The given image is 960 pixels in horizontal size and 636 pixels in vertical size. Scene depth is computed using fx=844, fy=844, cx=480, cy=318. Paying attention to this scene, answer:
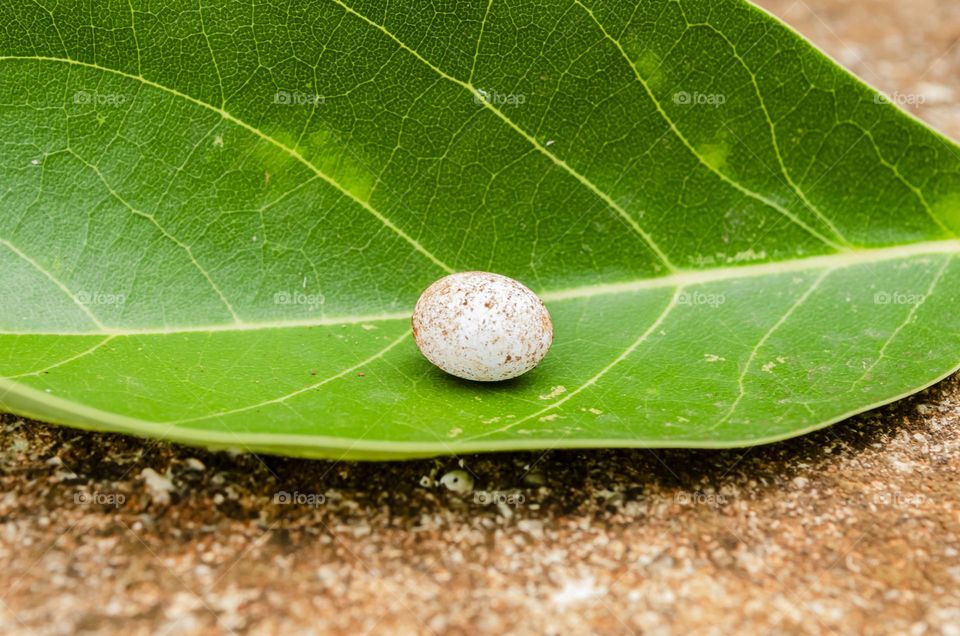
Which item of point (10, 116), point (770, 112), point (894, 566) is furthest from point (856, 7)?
point (10, 116)

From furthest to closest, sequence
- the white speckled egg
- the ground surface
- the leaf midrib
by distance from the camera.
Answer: the leaf midrib
the white speckled egg
the ground surface

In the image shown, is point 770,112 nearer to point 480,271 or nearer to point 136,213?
point 480,271

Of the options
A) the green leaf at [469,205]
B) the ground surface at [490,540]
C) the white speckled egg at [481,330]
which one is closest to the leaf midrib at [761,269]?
the green leaf at [469,205]

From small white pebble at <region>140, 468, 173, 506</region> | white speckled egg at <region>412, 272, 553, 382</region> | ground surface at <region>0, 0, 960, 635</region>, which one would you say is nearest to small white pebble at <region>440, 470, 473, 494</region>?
ground surface at <region>0, 0, 960, 635</region>

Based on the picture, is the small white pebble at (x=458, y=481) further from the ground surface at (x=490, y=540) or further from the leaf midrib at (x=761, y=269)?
the leaf midrib at (x=761, y=269)

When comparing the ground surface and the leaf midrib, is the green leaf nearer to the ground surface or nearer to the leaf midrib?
the leaf midrib

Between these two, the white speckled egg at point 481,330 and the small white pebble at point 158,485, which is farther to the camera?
the white speckled egg at point 481,330

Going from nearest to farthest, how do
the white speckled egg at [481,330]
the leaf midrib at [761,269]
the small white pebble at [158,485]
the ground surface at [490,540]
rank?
the ground surface at [490,540], the small white pebble at [158,485], the white speckled egg at [481,330], the leaf midrib at [761,269]
